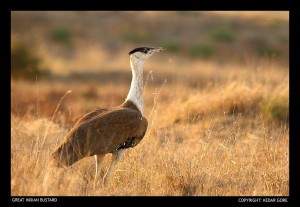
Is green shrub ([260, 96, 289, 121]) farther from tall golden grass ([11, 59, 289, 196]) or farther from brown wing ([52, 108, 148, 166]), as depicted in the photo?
brown wing ([52, 108, 148, 166])

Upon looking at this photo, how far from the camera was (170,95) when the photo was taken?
14570 millimetres

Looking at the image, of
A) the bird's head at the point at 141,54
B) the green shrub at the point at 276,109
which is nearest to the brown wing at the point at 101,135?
the bird's head at the point at 141,54

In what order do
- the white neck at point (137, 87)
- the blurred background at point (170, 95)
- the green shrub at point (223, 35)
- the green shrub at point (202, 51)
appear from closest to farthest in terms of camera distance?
1. the blurred background at point (170, 95)
2. the white neck at point (137, 87)
3. the green shrub at point (202, 51)
4. the green shrub at point (223, 35)

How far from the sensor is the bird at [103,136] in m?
6.59

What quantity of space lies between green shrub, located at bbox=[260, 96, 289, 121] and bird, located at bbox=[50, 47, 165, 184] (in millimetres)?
4142

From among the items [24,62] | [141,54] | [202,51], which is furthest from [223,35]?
[141,54]

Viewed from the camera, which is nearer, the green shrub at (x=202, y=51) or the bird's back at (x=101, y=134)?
the bird's back at (x=101, y=134)

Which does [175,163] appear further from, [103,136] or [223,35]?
[223,35]

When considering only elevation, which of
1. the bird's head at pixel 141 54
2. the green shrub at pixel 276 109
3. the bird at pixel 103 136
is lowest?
the bird at pixel 103 136

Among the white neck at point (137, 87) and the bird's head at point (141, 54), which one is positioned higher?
the bird's head at point (141, 54)

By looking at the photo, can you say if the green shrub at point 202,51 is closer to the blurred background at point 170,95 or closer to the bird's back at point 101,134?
the blurred background at point 170,95

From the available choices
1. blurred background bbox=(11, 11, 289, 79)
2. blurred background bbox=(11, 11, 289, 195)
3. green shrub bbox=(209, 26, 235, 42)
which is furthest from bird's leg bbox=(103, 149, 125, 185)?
green shrub bbox=(209, 26, 235, 42)

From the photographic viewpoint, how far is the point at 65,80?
20688mm
